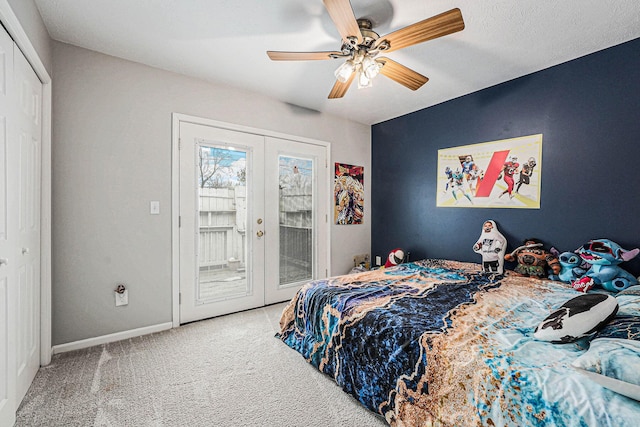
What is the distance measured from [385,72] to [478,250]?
2.03m

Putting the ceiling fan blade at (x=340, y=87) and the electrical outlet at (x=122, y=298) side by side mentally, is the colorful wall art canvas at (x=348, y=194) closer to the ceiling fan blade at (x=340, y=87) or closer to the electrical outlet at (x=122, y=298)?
the ceiling fan blade at (x=340, y=87)

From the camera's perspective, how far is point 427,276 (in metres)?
2.65

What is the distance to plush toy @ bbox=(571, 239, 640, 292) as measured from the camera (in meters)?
2.14

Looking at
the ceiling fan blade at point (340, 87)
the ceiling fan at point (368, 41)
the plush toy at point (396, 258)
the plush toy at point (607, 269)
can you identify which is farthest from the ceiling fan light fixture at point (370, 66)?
the plush toy at point (396, 258)

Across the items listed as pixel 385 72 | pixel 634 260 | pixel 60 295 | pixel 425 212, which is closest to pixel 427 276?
pixel 425 212

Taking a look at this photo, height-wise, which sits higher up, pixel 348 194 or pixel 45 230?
pixel 348 194

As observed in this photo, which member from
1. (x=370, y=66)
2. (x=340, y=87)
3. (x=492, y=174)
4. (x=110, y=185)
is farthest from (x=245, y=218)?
(x=492, y=174)

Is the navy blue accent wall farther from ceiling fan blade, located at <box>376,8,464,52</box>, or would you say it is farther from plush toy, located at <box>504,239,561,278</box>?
ceiling fan blade, located at <box>376,8,464,52</box>

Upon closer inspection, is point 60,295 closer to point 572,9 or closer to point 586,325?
point 586,325

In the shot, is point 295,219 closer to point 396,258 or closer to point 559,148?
point 396,258

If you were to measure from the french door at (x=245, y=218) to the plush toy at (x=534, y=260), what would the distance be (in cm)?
221

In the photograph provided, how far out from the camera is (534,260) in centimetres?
264

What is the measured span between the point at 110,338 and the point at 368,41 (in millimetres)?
3101

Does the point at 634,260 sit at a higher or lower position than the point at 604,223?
lower
